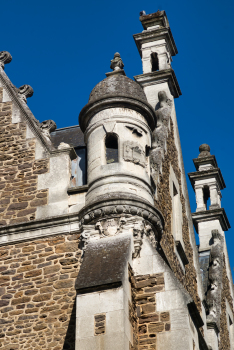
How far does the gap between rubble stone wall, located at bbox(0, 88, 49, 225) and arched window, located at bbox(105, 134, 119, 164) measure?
3.57 feet

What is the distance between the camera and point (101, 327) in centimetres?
967

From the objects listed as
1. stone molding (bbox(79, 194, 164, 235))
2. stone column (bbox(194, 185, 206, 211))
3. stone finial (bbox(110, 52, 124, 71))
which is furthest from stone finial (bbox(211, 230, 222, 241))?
stone molding (bbox(79, 194, 164, 235))

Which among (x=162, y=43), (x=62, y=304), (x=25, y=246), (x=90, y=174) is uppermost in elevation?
(x=162, y=43)

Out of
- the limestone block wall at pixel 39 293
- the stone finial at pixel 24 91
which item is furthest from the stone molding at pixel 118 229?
the stone finial at pixel 24 91

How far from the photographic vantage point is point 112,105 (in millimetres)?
12289

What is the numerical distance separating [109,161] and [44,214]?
52.4 inches

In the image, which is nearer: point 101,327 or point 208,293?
point 101,327

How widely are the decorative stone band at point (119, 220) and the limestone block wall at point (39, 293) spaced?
1.31 feet

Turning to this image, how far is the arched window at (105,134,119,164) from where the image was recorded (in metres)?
12.1

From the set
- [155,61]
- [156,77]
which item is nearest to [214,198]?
[155,61]

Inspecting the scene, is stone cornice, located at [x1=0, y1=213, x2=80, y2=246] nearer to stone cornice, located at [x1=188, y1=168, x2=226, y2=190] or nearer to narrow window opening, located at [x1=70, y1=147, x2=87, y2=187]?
narrow window opening, located at [x1=70, y1=147, x2=87, y2=187]

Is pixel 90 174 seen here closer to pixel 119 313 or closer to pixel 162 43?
pixel 119 313

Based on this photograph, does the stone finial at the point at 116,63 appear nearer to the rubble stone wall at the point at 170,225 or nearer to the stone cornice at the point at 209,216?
the rubble stone wall at the point at 170,225

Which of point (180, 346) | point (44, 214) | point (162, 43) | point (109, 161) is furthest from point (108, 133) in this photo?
point (162, 43)
